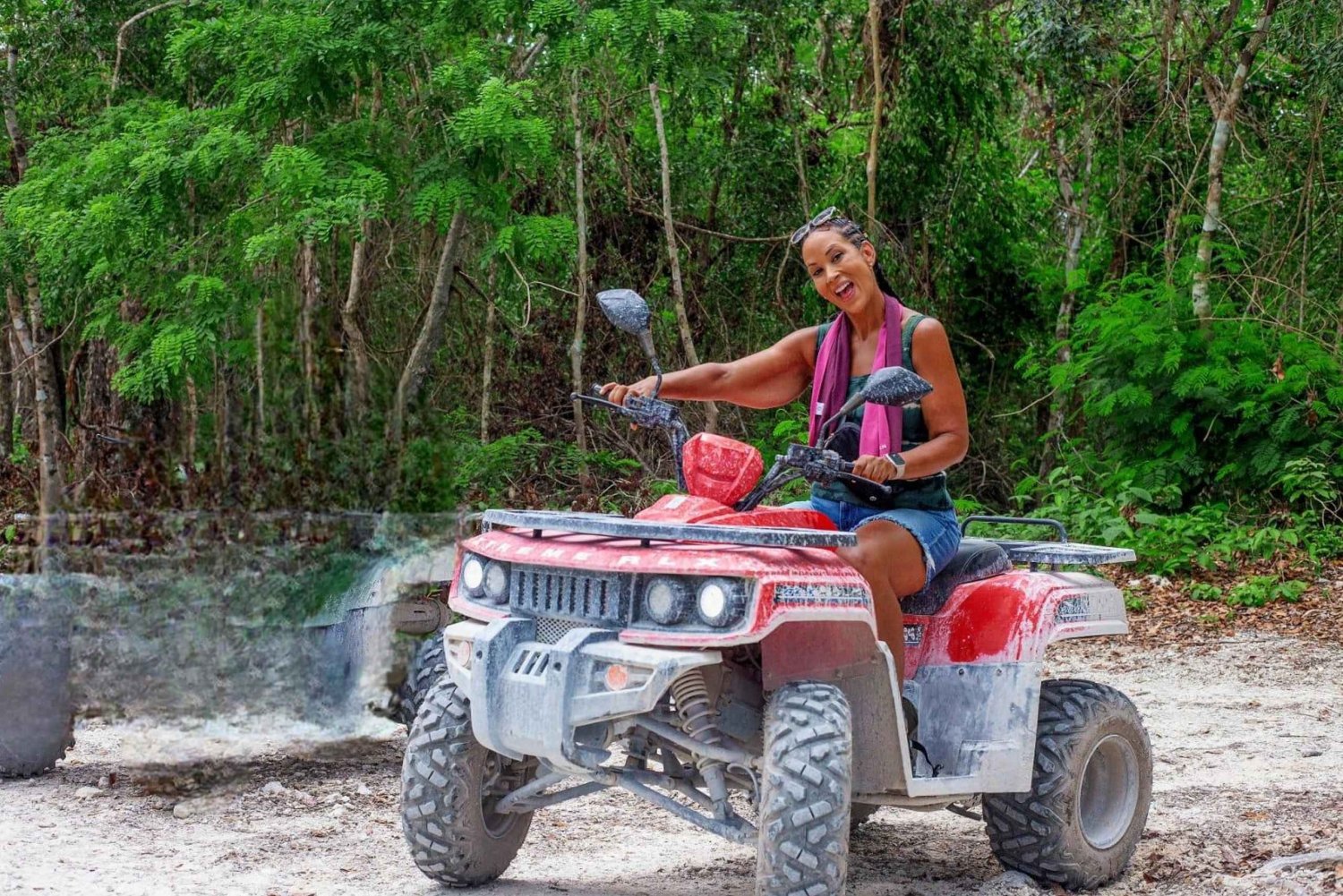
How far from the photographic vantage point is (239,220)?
9.82 metres

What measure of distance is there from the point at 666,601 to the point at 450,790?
95 centimetres

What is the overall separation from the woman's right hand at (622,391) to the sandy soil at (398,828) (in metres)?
1.40

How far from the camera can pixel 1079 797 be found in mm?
4375

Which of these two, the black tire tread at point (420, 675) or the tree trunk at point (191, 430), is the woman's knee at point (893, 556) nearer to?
the black tire tread at point (420, 675)

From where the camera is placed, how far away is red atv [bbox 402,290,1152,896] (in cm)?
351

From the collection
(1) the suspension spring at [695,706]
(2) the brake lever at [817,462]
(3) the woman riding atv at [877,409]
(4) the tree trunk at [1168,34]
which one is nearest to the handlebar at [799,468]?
(2) the brake lever at [817,462]

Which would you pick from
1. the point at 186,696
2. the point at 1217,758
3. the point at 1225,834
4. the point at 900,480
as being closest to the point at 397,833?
the point at 186,696

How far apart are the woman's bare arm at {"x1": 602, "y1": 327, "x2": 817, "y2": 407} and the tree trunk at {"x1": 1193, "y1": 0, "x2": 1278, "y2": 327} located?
856 cm

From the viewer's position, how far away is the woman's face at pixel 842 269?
434cm

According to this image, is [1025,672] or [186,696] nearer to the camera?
[1025,672]

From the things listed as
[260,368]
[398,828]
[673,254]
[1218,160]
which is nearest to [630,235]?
[673,254]

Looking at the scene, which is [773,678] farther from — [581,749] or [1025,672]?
[1025,672]

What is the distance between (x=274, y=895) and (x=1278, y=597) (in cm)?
799

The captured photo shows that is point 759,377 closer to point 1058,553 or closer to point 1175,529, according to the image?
point 1058,553
